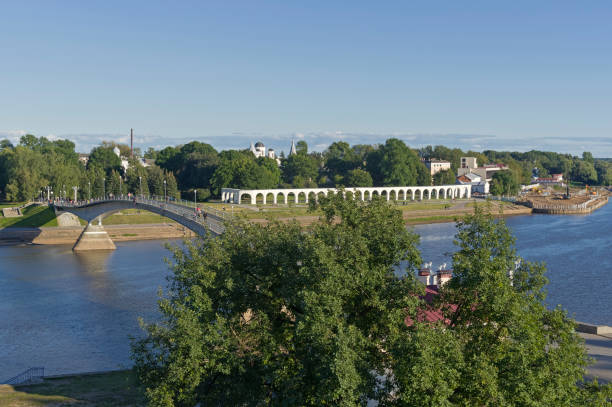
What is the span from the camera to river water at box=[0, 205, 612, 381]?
105ft

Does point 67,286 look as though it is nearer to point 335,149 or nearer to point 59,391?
point 59,391

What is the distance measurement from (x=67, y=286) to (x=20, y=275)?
26.2ft

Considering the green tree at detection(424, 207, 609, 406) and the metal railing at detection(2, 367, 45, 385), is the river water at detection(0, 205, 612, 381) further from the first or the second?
the green tree at detection(424, 207, 609, 406)

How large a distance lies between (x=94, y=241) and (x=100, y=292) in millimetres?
27609

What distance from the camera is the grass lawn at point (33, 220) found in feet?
274

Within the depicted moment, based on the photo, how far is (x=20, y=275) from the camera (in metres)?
54.5

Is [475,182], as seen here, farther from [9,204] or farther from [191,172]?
[9,204]

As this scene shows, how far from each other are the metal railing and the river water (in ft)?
3.55

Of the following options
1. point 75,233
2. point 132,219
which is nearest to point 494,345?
point 75,233

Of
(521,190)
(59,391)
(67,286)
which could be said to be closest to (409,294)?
(59,391)

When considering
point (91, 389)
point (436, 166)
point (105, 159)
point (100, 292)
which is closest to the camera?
point (91, 389)

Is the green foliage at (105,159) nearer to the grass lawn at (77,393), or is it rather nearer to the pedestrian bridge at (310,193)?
the pedestrian bridge at (310,193)

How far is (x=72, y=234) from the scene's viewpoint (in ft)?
266

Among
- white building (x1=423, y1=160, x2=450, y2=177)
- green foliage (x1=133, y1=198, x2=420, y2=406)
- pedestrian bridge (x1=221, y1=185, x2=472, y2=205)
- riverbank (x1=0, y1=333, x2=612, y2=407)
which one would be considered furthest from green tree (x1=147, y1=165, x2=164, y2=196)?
green foliage (x1=133, y1=198, x2=420, y2=406)
